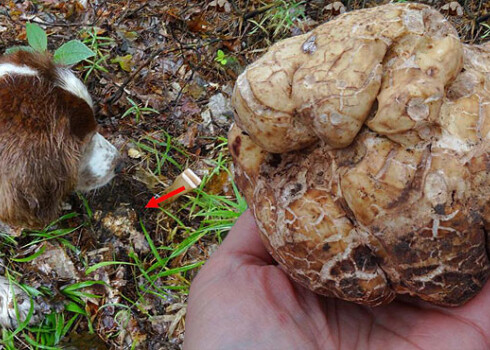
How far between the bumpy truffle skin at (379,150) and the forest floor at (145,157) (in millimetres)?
1536

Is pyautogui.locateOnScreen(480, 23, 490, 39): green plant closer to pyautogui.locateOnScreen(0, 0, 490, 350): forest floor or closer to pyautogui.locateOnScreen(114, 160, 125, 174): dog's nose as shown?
pyautogui.locateOnScreen(0, 0, 490, 350): forest floor

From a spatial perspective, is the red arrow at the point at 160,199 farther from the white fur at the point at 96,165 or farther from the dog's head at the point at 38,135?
the dog's head at the point at 38,135

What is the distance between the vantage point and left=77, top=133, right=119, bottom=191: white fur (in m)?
3.12

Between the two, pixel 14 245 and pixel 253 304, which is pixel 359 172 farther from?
pixel 14 245

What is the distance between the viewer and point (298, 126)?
1590mm

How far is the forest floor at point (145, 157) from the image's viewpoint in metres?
3.00

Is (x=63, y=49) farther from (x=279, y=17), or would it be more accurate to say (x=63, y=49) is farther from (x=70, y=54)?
(x=279, y=17)

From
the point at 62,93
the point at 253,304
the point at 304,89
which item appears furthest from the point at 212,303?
the point at 62,93

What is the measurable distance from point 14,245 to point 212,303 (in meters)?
1.94

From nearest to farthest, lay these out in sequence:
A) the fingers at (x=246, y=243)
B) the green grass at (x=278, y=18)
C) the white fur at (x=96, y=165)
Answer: the fingers at (x=246, y=243) < the white fur at (x=96, y=165) < the green grass at (x=278, y=18)

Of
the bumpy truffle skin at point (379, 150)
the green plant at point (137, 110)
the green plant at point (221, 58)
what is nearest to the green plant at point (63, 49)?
the green plant at point (137, 110)

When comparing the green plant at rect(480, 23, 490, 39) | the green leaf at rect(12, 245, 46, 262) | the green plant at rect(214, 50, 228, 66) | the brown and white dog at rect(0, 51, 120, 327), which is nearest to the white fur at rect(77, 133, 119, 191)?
the brown and white dog at rect(0, 51, 120, 327)

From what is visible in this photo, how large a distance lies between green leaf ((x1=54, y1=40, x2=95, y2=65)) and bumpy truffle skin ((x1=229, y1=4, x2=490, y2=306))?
70.0 inches

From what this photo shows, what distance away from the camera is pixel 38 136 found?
2510mm
